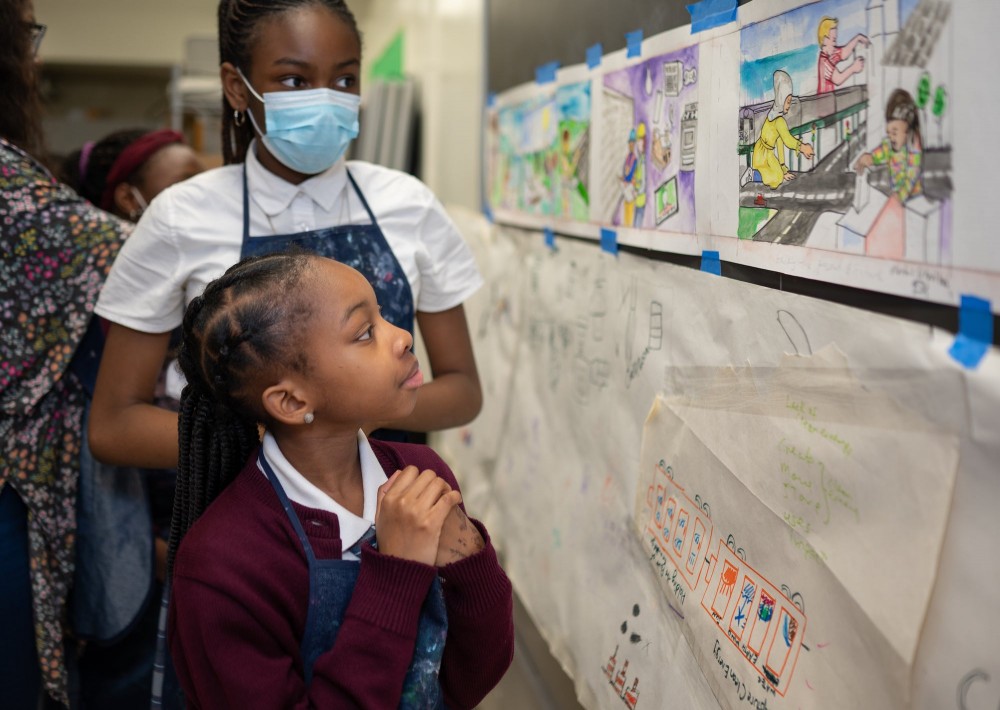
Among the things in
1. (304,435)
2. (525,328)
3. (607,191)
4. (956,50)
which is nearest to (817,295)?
(956,50)

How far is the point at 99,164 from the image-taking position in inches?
86.2

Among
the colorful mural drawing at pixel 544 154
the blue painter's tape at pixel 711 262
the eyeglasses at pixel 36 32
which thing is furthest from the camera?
the colorful mural drawing at pixel 544 154

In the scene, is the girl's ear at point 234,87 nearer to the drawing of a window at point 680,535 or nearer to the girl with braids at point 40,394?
the girl with braids at point 40,394

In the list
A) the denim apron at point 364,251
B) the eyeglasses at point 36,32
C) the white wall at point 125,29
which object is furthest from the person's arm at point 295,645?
the white wall at point 125,29

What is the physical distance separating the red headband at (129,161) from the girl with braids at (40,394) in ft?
1.88

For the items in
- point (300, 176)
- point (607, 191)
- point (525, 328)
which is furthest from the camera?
point (525, 328)

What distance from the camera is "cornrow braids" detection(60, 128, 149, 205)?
218 cm

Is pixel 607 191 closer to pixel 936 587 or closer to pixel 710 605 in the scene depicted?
pixel 710 605

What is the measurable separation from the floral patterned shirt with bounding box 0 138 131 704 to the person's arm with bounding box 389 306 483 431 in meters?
0.54

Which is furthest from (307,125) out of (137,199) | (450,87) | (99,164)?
(450,87)

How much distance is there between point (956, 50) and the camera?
78 cm

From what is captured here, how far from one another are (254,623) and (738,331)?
67 centimetres

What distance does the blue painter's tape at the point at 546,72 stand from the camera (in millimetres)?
1976

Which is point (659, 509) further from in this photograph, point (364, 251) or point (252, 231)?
point (252, 231)
